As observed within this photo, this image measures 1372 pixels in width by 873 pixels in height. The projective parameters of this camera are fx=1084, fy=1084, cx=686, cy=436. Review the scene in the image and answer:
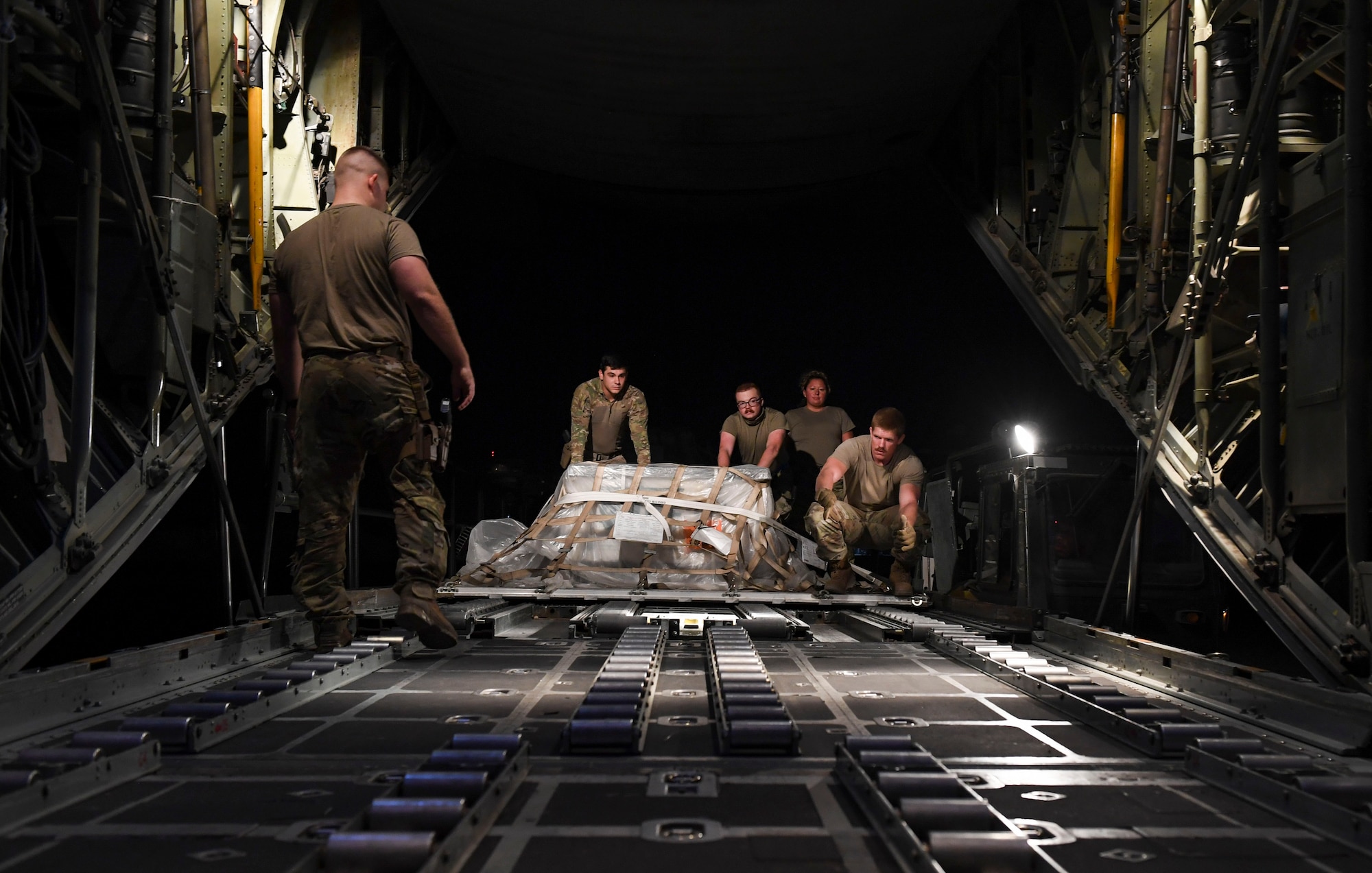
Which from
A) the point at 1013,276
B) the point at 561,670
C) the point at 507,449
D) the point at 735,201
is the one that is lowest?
the point at 561,670

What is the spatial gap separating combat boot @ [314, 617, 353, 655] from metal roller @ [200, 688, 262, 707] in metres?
1.28

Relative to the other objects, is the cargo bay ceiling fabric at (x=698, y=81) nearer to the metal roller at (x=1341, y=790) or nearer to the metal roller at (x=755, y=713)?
the metal roller at (x=755, y=713)

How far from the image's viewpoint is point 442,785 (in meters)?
2.37

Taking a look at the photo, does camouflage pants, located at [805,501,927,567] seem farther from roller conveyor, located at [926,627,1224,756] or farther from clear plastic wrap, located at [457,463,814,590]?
roller conveyor, located at [926,627,1224,756]

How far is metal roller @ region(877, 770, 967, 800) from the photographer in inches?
93.3

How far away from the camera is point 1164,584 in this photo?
7.92 m

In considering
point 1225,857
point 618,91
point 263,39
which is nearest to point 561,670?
point 1225,857

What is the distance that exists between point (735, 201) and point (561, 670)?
9536 millimetres

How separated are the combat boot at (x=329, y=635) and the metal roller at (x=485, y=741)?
2.27m

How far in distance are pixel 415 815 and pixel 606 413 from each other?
8591mm

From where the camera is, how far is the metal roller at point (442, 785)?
2348 mm

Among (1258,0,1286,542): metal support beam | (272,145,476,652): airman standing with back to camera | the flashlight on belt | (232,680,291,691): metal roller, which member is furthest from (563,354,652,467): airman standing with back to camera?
(232,680,291,691): metal roller

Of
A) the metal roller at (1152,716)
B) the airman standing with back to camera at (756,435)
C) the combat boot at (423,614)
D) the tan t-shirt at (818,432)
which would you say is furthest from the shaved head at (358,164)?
the tan t-shirt at (818,432)

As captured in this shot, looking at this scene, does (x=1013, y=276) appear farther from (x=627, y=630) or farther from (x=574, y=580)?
(x=627, y=630)
